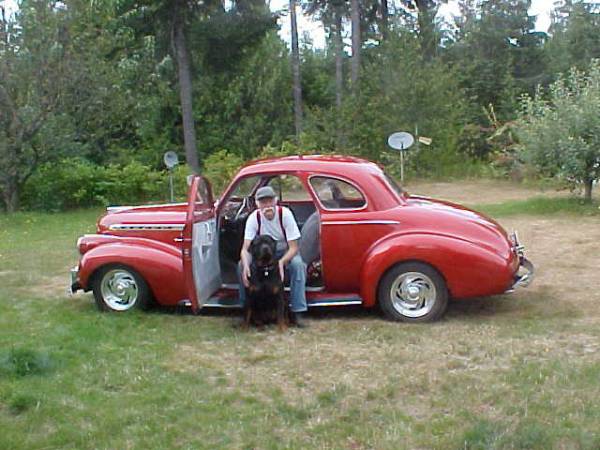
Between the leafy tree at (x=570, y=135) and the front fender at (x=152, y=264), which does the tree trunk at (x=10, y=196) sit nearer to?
the leafy tree at (x=570, y=135)

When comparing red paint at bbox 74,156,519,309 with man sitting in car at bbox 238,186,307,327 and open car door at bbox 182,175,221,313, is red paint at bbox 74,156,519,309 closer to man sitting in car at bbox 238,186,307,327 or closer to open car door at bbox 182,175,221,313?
open car door at bbox 182,175,221,313

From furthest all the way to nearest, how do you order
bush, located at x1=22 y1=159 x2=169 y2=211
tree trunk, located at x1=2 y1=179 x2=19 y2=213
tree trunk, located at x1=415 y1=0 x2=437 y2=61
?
tree trunk, located at x1=415 y1=0 x2=437 y2=61 < bush, located at x1=22 y1=159 x2=169 y2=211 < tree trunk, located at x1=2 y1=179 x2=19 y2=213

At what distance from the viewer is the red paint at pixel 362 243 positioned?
729cm

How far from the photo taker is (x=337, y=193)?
7.80m

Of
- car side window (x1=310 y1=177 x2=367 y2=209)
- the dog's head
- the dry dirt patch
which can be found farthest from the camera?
the dry dirt patch

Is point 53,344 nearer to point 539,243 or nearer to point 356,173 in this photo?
point 356,173

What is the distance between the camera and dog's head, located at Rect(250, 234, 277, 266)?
703cm

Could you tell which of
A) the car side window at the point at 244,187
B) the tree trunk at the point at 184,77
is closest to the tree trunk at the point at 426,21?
the tree trunk at the point at 184,77

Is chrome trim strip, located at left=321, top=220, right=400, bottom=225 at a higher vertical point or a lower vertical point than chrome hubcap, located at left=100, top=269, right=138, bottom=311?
higher

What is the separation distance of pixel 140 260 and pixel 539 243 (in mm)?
6527

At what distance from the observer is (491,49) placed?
3834cm

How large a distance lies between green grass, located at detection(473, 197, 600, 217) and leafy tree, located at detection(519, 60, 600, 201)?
1.22 feet

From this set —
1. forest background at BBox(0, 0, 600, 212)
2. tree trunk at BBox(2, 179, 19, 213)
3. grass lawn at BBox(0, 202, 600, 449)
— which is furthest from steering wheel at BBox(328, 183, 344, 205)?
tree trunk at BBox(2, 179, 19, 213)

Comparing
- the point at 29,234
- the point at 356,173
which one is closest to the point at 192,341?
the point at 356,173
